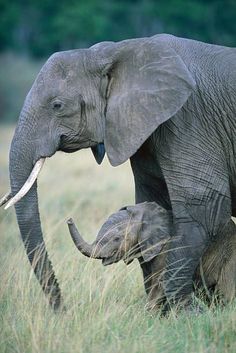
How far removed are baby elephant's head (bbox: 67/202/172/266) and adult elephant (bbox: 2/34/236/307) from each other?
15 centimetres

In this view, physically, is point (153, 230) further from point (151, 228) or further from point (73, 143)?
point (73, 143)

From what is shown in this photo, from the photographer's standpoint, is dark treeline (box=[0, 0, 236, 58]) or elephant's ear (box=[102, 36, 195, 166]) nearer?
elephant's ear (box=[102, 36, 195, 166])

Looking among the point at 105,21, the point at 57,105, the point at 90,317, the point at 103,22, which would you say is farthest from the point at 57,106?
the point at 105,21

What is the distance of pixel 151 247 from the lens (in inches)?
291

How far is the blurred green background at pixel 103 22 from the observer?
1698 inches

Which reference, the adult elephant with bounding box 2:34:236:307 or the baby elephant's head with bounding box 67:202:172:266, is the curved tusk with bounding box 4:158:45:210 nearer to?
the adult elephant with bounding box 2:34:236:307

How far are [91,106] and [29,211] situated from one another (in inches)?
33.6

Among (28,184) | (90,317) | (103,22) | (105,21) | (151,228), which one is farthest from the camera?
(105,21)

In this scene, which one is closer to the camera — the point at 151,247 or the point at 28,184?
the point at 28,184

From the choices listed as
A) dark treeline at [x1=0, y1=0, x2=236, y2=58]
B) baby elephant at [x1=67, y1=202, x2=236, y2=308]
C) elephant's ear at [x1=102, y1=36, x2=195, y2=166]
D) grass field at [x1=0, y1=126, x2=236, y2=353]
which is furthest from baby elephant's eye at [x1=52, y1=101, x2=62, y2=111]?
dark treeline at [x1=0, y1=0, x2=236, y2=58]

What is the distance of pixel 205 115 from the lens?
7.43 m

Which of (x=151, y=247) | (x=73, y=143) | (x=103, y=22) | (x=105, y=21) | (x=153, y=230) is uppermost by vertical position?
(x=105, y=21)

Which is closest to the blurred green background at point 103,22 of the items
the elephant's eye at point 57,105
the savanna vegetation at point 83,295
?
the savanna vegetation at point 83,295

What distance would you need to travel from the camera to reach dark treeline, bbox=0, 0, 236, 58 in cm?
4328
